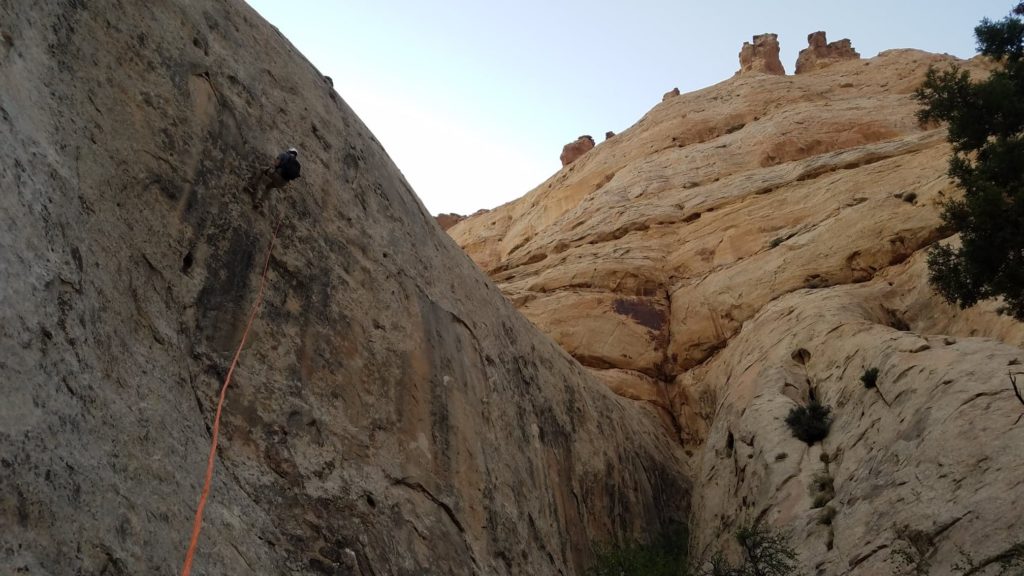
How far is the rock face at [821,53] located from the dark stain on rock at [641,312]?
3481cm

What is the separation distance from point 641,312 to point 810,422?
11.1 meters

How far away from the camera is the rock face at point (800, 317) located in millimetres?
15188

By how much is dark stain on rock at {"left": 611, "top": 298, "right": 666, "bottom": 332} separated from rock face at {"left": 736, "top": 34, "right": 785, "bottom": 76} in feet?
117

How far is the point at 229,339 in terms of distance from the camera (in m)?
11.3

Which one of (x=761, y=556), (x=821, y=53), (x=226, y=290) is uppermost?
(x=821, y=53)

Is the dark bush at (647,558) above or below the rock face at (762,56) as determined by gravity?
below

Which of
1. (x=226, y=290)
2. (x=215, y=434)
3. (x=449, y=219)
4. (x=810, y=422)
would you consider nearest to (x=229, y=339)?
(x=226, y=290)

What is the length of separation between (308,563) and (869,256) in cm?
2043

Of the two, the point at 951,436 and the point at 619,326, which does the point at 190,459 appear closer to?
the point at 951,436

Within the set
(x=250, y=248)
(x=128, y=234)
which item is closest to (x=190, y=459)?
(x=128, y=234)

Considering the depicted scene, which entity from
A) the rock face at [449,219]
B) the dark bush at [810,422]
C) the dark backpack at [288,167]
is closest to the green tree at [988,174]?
the dark bush at [810,422]

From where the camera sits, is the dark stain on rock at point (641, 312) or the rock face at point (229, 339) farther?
the dark stain on rock at point (641, 312)

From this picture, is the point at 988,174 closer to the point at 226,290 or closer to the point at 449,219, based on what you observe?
the point at 226,290

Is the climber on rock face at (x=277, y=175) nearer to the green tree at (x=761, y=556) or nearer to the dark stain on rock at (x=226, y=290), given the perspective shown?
the dark stain on rock at (x=226, y=290)
